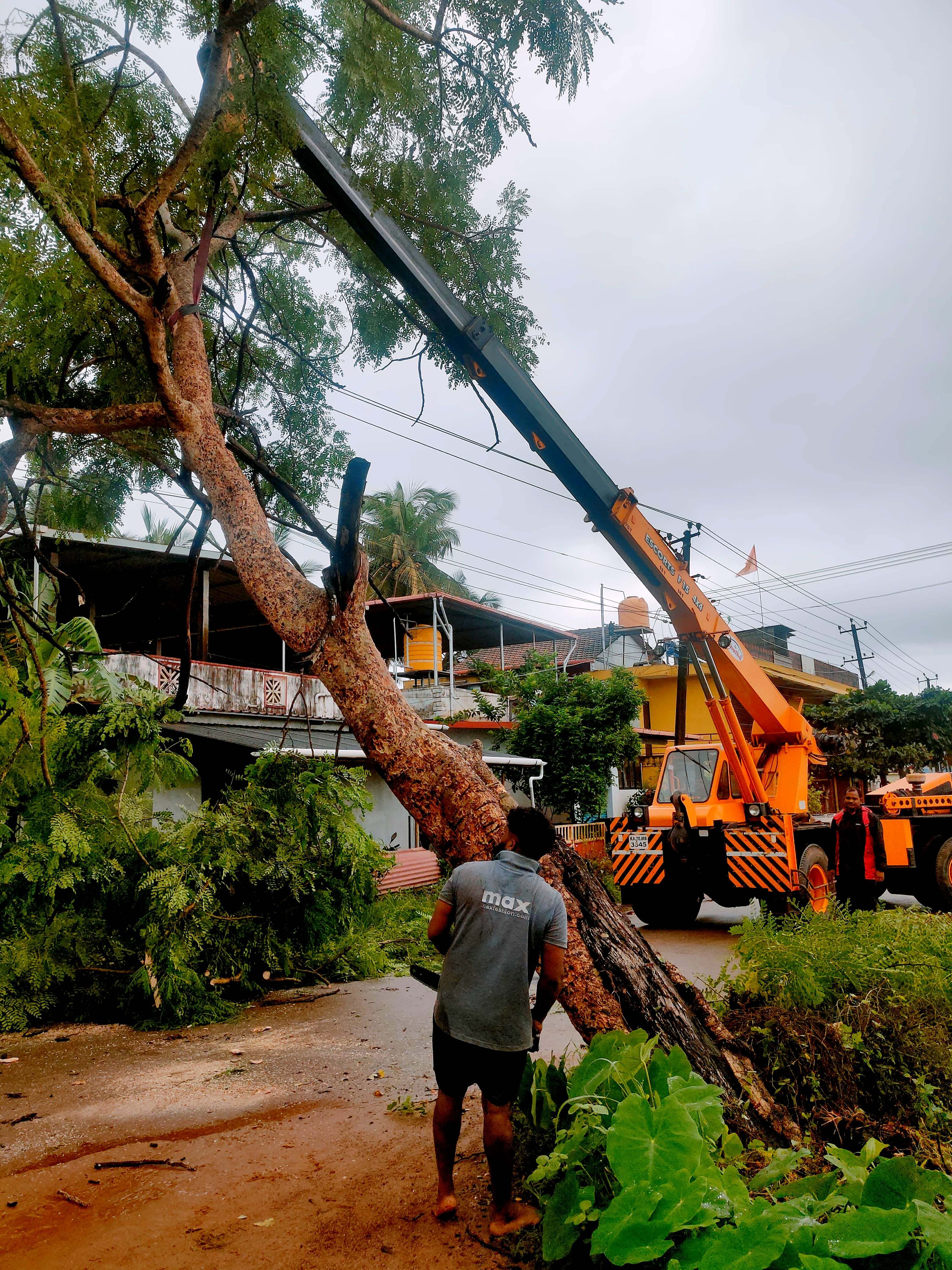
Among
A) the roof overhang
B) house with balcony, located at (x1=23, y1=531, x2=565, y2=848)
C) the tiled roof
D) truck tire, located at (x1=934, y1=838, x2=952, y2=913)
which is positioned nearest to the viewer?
truck tire, located at (x1=934, y1=838, x2=952, y2=913)

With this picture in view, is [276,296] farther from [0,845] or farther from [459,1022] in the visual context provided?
[459,1022]

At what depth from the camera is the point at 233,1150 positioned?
4.39m

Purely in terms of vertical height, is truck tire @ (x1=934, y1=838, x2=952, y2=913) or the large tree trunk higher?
the large tree trunk

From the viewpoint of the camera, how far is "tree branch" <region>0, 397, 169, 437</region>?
4820 mm

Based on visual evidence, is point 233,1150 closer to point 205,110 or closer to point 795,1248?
point 795,1248

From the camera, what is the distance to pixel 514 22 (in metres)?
4.88

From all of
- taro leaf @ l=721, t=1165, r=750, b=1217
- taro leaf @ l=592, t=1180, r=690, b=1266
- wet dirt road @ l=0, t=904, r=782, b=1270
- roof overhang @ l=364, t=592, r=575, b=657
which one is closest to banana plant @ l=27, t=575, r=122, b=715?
wet dirt road @ l=0, t=904, r=782, b=1270

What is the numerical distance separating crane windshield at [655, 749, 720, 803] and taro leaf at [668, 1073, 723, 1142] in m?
9.04

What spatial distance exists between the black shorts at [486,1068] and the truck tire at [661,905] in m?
8.89

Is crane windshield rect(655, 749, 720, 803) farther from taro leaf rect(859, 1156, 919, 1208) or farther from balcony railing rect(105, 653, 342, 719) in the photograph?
taro leaf rect(859, 1156, 919, 1208)

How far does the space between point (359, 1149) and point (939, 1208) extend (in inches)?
112

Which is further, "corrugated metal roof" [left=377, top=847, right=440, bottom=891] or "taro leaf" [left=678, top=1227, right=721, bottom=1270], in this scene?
"corrugated metal roof" [left=377, top=847, right=440, bottom=891]

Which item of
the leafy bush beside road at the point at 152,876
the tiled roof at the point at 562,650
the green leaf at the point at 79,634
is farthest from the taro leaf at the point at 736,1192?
the tiled roof at the point at 562,650

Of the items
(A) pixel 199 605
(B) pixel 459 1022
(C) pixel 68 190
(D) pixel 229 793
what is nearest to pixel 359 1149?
(B) pixel 459 1022
